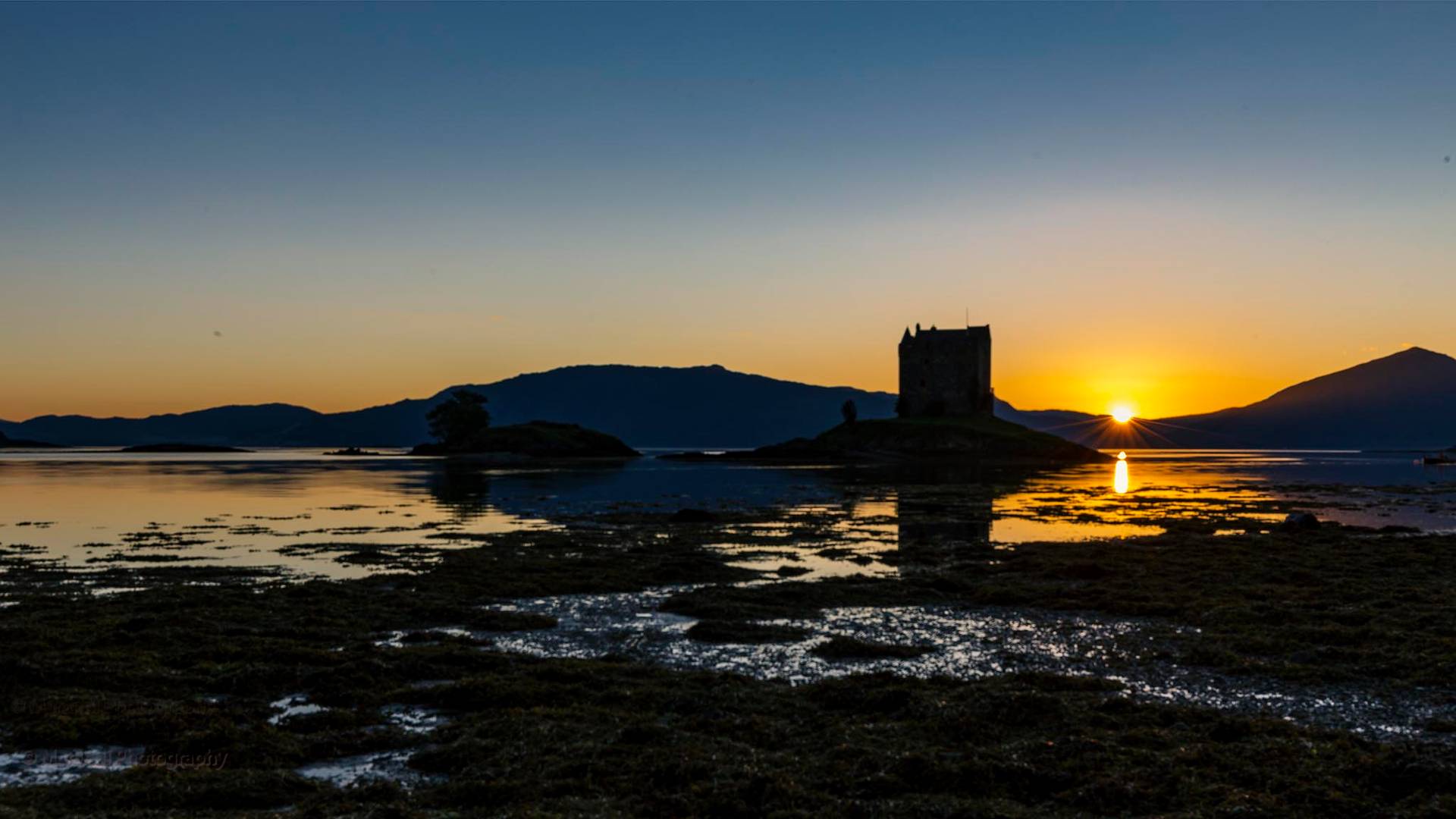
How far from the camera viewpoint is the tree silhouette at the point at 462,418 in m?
167

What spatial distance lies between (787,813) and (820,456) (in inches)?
5544

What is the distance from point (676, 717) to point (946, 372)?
156 metres

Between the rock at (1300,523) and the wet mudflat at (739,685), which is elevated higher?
the rock at (1300,523)

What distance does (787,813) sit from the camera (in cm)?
967

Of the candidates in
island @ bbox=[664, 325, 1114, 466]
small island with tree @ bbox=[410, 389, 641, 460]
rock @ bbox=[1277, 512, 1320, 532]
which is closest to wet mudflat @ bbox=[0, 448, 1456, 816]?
rock @ bbox=[1277, 512, 1320, 532]

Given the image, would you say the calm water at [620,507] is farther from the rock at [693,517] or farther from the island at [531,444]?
the island at [531,444]

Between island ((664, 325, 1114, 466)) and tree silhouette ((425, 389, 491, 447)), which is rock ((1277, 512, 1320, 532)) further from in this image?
tree silhouette ((425, 389, 491, 447))

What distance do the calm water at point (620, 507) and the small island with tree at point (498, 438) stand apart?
6431cm

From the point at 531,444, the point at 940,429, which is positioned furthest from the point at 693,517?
the point at 531,444

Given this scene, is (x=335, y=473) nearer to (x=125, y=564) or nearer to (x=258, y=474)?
(x=258, y=474)

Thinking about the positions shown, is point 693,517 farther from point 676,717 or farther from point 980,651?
point 676,717

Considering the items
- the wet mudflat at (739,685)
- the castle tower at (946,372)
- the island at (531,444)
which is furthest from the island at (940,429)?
the wet mudflat at (739,685)

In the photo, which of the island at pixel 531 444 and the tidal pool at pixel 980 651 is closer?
the tidal pool at pixel 980 651

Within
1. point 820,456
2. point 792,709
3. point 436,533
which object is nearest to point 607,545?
point 436,533
